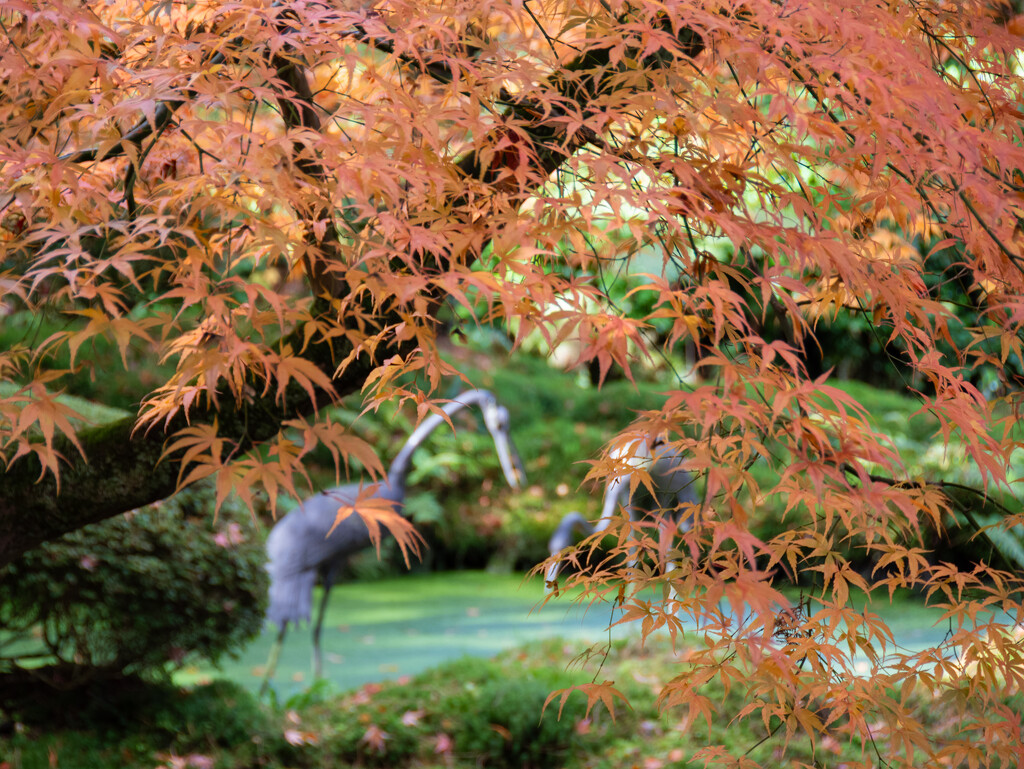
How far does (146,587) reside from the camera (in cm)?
294

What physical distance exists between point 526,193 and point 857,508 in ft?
2.22

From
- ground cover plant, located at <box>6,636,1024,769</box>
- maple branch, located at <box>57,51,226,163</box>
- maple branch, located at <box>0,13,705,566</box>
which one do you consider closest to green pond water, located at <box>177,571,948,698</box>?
ground cover plant, located at <box>6,636,1024,769</box>

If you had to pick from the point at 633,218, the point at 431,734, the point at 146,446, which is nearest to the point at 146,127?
the point at 146,446

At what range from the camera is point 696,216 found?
4.32 feet

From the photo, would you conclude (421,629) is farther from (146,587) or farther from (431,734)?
(146,587)

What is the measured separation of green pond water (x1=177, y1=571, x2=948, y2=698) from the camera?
4.40m

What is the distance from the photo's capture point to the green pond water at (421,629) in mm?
4398

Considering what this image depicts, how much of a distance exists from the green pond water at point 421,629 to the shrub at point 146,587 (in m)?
0.95

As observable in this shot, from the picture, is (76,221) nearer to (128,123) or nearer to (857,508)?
(128,123)

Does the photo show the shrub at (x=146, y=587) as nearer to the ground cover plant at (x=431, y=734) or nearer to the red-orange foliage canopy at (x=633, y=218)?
the ground cover plant at (x=431, y=734)

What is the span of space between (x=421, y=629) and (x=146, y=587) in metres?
2.48

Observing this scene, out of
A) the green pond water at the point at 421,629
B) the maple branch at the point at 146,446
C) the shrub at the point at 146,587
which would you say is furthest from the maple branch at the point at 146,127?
the green pond water at the point at 421,629

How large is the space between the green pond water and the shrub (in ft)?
3.13

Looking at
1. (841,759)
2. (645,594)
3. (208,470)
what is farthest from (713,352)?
(645,594)
